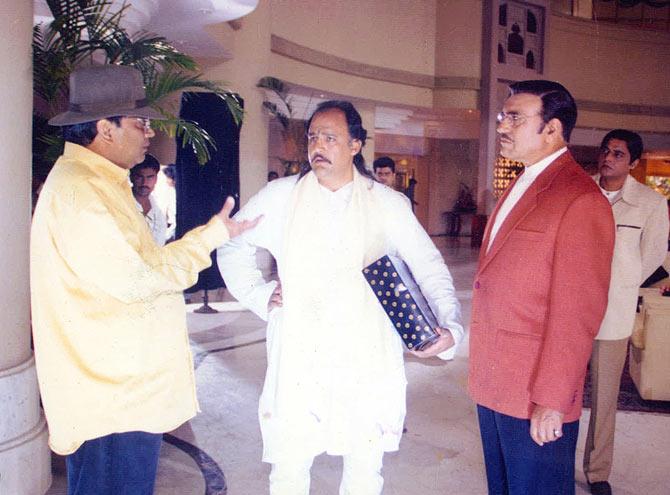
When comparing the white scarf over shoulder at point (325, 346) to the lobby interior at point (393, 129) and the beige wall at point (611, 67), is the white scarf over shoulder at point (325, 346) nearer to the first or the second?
the lobby interior at point (393, 129)

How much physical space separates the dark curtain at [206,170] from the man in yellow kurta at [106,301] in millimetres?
5012

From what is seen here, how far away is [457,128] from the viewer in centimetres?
1878

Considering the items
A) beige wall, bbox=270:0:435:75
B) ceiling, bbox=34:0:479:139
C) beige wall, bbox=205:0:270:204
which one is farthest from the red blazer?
beige wall, bbox=270:0:435:75

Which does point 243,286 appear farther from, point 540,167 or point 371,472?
point 540,167

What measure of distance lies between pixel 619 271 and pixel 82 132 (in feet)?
7.49

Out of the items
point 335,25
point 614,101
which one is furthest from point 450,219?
point 335,25

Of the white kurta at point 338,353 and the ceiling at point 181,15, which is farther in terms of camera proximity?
the ceiling at point 181,15

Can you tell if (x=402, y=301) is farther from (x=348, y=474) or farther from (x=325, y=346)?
(x=348, y=474)

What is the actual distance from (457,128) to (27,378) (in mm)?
17315

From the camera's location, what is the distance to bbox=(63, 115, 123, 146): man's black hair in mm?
1837

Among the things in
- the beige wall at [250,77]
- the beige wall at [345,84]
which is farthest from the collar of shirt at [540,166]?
the beige wall at [345,84]

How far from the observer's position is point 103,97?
1.88 m

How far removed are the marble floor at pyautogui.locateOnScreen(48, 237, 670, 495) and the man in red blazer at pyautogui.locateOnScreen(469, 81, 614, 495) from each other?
121 centimetres

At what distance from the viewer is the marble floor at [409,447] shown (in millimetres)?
3051
